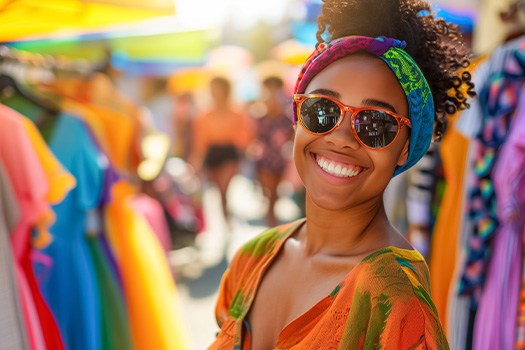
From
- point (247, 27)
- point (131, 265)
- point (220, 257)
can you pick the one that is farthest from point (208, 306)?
point (247, 27)

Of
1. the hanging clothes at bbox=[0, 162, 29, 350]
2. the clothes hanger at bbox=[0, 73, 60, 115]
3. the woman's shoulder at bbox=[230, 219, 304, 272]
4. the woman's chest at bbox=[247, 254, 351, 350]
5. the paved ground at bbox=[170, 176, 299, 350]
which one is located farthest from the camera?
the paved ground at bbox=[170, 176, 299, 350]

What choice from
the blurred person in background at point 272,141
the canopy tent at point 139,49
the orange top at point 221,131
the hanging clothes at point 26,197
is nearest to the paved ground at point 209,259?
the blurred person in background at point 272,141

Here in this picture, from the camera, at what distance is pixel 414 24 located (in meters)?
1.57

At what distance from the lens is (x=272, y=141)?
808 centimetres

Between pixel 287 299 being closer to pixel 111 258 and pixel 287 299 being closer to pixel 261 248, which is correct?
pixel 261 248

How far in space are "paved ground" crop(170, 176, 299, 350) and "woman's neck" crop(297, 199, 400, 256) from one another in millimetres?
3548

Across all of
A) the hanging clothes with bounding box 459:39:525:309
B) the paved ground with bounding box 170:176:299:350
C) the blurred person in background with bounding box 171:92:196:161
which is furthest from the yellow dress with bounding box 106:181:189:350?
the blurred person in background with bounding box 171:92:196:161

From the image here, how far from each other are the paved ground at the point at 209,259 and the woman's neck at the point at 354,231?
11.6 feet

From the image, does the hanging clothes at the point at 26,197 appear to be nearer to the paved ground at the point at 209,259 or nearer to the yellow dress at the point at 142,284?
the yellow dress at the point at 142,284

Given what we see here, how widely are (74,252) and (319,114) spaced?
239 cm

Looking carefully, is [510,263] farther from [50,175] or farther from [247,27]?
[247,27]

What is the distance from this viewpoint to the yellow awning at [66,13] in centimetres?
219

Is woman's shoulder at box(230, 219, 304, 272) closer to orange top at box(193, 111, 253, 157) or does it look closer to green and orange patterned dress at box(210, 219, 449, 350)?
green and orange patterned dress at box(210, 219, 449, 350)

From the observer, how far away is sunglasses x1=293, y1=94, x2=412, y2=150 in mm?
1431
